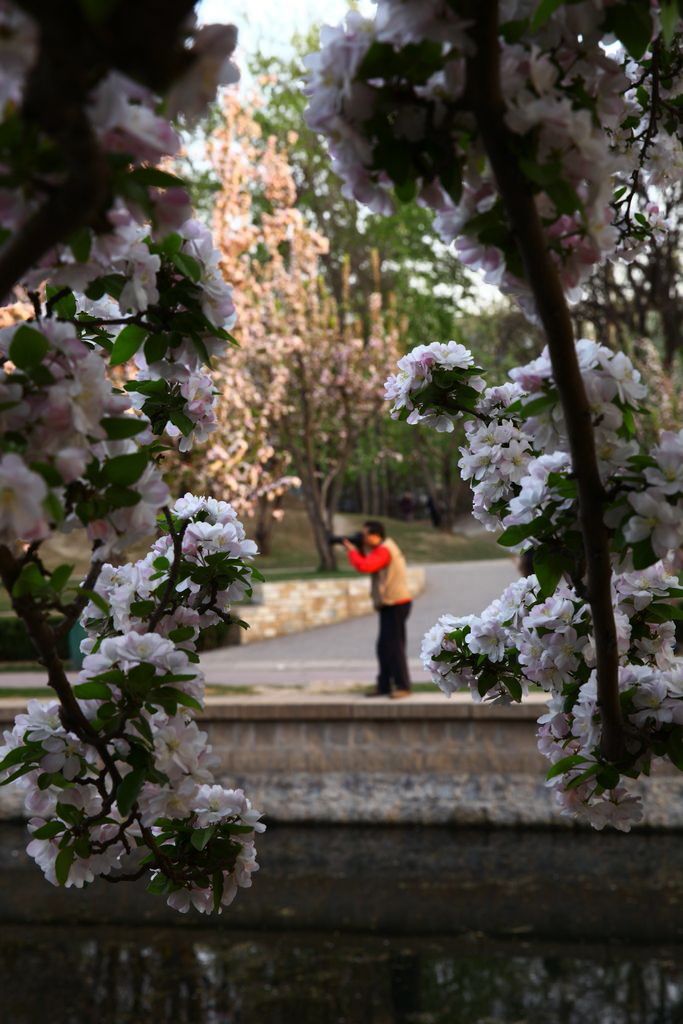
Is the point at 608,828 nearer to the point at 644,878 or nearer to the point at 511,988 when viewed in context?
the point at 644,878

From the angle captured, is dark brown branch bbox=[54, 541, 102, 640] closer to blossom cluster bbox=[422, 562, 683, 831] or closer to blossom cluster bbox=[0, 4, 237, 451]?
blossom cluster bbox=[0, 4, 237, 451]

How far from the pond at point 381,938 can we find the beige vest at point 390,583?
70.3 inches

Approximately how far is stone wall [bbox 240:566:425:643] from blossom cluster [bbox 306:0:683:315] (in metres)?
13.8

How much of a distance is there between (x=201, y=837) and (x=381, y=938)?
6.17m

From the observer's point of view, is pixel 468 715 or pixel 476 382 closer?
pixel 476 382

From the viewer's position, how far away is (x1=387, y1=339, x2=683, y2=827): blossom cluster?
139 cm

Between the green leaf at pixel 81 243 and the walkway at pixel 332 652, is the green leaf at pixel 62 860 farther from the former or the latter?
the walkway at pixel 332 652

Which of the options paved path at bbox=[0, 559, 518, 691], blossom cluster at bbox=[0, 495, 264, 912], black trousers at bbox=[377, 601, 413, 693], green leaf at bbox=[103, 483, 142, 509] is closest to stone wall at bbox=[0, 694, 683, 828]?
black trousers at bbox=[377, 601, 413, 693]

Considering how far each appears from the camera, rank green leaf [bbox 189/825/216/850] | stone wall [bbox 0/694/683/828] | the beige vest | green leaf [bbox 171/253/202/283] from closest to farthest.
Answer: green leaf [bbox 171/253/202/283] < green leaf [bbox 189/825/216/850] < stone wall [bbox 0/694/683/828] < the beige vest

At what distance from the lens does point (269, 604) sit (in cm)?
1555

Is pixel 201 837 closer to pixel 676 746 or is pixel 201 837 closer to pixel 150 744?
pixel 150 744

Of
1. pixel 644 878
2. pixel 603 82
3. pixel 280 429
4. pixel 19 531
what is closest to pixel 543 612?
pixel 603 82

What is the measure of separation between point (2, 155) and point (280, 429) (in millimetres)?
20183

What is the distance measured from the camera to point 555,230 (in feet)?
4.22
